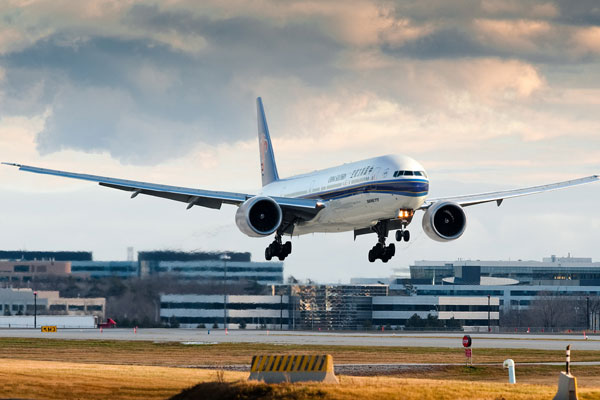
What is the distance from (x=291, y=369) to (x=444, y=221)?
32.9 meters

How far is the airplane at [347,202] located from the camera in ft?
214

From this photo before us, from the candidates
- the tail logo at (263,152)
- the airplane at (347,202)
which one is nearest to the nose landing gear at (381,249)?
the airplane at (347,202)

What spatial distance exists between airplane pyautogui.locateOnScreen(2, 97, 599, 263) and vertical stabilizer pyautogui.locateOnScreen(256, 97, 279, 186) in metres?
10.8

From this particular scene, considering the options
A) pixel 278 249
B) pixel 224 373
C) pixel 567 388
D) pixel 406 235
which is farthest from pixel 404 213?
pixel 567 388

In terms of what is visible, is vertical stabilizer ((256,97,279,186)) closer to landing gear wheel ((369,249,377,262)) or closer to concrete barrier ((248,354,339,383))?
landing gear wheel ((369,249,377,262))

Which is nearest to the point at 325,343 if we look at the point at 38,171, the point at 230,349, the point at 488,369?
the point at 230,349

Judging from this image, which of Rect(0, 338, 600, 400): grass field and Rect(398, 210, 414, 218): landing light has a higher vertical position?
Rect(398, 210, 414, 218): landing light

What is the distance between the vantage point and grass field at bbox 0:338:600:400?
139 feet

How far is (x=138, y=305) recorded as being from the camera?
148 m

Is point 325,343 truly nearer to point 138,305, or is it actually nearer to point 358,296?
point 138,305

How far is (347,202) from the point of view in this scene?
68312mm

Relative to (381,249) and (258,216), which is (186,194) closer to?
(258,216)

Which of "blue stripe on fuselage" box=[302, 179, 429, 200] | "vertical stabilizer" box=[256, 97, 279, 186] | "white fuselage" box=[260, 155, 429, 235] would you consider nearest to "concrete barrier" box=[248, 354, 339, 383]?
"blue stripe on fuselage" box=[302, 179, 429, 200]

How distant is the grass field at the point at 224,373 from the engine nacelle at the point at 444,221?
359 inches
